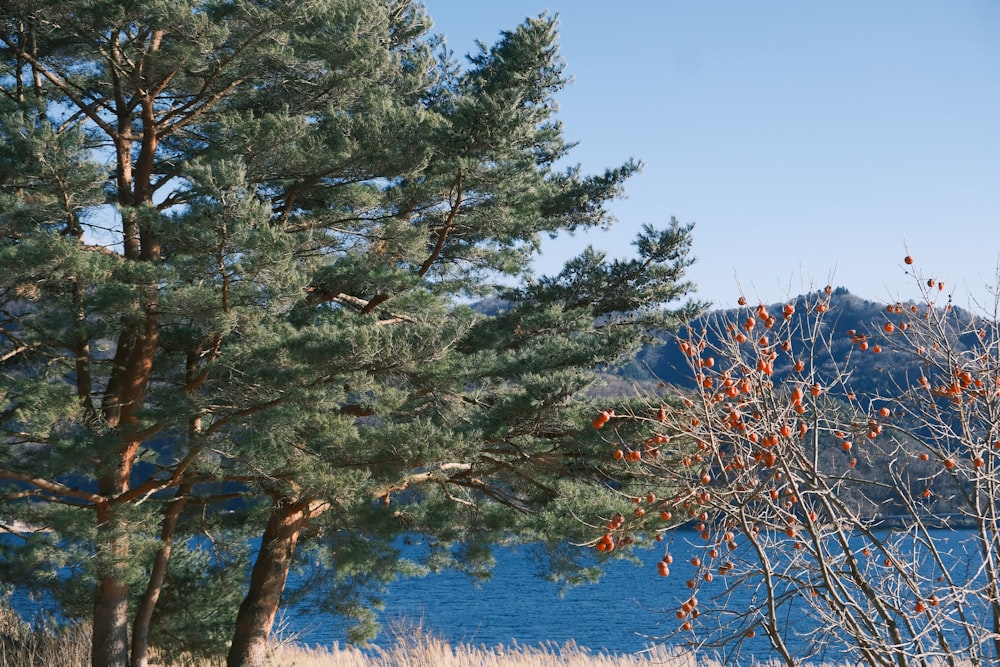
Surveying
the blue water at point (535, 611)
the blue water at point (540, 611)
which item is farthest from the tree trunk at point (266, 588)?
the blue water at point (535, 611)

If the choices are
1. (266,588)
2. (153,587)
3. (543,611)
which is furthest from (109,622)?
(543,611)

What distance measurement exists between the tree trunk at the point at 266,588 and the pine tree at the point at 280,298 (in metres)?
0.03

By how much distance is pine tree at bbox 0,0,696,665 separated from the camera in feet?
20.3

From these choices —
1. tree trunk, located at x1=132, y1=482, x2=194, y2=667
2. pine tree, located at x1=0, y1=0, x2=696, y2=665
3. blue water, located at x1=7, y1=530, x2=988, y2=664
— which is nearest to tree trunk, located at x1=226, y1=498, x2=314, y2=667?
pine tree, located at x1=0, y1=0, x2=696, y2=665

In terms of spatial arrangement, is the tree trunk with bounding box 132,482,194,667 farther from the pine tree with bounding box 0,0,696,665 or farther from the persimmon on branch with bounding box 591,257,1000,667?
the persimmon on branch with bounding box 591,257,1000,667

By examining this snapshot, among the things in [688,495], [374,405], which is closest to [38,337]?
[374,405]

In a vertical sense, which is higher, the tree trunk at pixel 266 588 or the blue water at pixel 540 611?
the tree trunk at pixel 266 588

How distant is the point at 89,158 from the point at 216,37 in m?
1.29

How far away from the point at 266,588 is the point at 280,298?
3.09 m

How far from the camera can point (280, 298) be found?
6.16 m

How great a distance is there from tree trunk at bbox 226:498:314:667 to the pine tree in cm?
3

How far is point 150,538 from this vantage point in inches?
267

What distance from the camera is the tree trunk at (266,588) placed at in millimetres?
7652

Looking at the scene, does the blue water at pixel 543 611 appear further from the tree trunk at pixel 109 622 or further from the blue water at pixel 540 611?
the tree trunk at pixel 109 622
